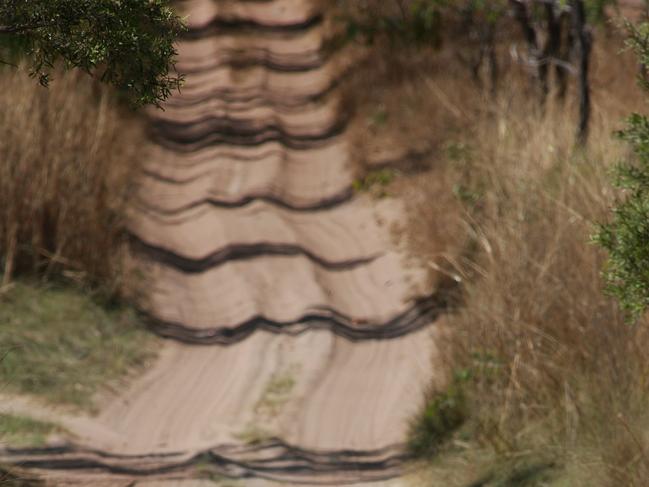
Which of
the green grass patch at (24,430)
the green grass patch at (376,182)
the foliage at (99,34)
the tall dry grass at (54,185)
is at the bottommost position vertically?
the green grass patch at (24,430)

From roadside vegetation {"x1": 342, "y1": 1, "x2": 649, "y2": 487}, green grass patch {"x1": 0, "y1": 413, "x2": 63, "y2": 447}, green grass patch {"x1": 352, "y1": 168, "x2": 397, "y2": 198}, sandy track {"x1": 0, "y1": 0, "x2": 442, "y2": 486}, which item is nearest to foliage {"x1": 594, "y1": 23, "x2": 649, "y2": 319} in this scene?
roadside vegetation {"x1": 342, "y1": 1, "x2": 649, "y2": 487}

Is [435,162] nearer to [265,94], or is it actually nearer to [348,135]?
[348,135]

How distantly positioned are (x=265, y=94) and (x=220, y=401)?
567 cm

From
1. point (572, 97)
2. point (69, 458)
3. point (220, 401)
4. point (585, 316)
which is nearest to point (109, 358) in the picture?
point (220, 401)

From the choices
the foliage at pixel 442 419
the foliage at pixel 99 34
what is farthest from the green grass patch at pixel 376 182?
the foliage at pixel 99 34

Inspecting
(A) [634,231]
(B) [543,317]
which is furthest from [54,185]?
(A) [634,231]

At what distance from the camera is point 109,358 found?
8180 mm

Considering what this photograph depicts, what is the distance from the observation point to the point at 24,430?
691 cm

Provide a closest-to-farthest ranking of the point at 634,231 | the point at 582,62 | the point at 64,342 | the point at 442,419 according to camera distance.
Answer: the point at 634,231
the point at 442,419
the point at 64,342
the point at 582,62

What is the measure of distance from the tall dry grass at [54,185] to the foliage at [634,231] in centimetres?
473

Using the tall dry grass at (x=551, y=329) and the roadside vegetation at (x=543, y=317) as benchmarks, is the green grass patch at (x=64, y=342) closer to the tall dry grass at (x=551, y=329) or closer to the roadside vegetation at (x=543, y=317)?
the roadside vegetation at (x=543, y=317)

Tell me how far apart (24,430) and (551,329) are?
2.90m

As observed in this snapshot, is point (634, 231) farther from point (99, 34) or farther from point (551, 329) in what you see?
point (99, 34)

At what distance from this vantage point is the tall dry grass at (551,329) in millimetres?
5871
